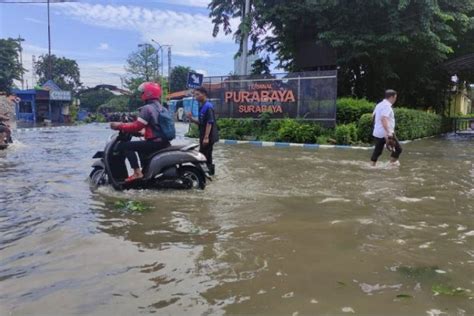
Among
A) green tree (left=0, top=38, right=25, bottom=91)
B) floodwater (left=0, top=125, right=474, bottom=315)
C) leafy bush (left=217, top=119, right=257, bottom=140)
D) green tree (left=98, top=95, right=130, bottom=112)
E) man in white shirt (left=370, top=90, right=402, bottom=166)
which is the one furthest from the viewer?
green tree (left=98, top=95, right=130, bottom=112)

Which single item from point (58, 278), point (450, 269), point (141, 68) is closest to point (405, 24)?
point (450, 269)

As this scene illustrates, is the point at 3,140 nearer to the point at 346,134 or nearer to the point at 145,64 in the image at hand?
the point at 346,134

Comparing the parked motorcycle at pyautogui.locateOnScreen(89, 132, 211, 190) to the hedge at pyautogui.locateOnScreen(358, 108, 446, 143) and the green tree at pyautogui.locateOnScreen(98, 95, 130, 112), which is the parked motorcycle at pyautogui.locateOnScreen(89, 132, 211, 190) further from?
the green tree at pyautogui.locateOnScreen(98, 95, 130, 112)

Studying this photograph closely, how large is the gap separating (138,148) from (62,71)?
255 ft

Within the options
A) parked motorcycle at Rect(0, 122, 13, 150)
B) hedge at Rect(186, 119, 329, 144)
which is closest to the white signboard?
hedge at Rect(186, 119, 329, 144)

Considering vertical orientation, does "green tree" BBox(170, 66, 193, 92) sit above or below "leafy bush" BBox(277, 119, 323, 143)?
above

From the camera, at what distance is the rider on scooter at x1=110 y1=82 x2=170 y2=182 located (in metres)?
6.70

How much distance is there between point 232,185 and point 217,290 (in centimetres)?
426

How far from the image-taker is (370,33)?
2005 cm

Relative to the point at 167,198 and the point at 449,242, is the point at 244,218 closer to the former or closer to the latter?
the point at 167,198

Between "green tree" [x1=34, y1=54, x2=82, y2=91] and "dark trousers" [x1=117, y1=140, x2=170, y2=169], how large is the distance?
249ft

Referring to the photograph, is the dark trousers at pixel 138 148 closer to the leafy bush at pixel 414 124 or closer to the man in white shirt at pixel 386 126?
the man in white shirt at pixel 386 126

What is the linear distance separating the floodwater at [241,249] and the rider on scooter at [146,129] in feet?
1.82

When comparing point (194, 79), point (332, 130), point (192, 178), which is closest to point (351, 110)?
point (332, 130)
